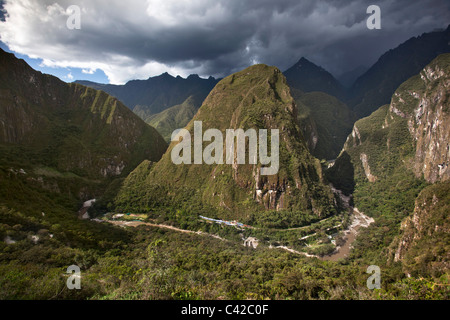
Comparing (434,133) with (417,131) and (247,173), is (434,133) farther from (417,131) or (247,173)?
(247,173)

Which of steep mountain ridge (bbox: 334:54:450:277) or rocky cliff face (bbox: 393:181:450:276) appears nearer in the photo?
rocky cliff face (bbox: 393:181:450:276)

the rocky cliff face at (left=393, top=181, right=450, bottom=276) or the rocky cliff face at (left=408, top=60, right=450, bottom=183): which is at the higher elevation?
the rocky cliff face at (left=408, top=60, right=450, bottom=183)

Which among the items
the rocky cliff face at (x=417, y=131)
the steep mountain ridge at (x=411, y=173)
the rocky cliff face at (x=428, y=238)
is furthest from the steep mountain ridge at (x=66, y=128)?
the rocky cliff face at (x=417, y=131)

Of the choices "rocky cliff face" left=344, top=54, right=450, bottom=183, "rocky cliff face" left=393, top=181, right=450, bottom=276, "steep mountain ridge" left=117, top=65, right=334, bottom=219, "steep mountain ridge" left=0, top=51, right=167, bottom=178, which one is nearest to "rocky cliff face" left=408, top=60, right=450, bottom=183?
"rocky cliff face" left=344, top=54, right=450, bottom=183

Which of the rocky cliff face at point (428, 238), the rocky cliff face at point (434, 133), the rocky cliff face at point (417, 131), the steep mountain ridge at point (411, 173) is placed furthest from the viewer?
the rocky cliff face at point (417, 131)

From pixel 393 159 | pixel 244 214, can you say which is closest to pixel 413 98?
pixel 393 159

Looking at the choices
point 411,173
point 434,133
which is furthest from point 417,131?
point 411,173

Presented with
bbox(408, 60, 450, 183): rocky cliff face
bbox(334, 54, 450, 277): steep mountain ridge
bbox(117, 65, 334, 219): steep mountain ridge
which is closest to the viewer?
bbox(334, 54, 450, 277): steep mountain ridge

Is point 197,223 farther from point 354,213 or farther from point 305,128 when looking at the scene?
point 305,128

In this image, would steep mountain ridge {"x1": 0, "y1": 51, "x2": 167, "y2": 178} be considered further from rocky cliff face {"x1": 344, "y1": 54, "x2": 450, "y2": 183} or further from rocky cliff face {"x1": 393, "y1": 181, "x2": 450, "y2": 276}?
rocky cliff face {"x1": 344, "y1": 54, "x2": 450, "y2": 183}

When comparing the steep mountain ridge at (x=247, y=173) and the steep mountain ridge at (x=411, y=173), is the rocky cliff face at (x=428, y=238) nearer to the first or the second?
the steep mountain ridge at (x=411, y=173)

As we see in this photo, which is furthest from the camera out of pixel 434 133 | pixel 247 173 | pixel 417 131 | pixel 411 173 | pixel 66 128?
pixel 66 128
